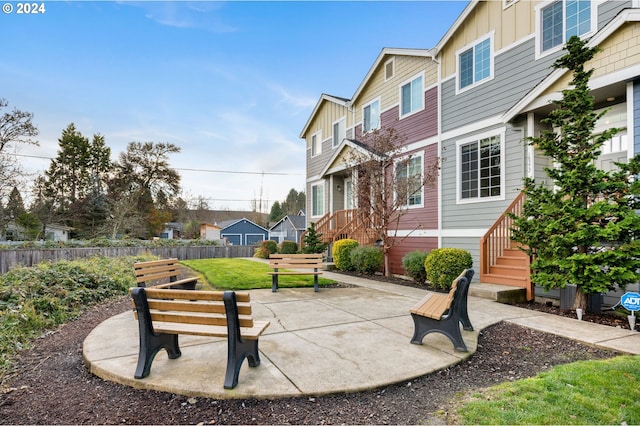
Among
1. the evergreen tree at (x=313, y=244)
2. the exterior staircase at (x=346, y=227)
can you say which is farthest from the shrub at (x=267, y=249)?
the evergreen tree at (x=313, y=244)

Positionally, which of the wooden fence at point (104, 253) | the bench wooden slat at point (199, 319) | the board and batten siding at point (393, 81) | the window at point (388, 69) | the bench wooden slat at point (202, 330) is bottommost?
the wooden fence at point (104, 253)

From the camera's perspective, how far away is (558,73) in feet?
23.8

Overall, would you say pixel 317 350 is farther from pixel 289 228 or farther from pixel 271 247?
pixel 289 228

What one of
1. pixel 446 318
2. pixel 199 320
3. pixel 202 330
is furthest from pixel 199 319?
pixel 446 318

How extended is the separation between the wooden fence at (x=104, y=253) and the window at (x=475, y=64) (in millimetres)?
14708

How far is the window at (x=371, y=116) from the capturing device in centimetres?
1434

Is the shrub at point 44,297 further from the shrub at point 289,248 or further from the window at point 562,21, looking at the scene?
the window at point 562,21

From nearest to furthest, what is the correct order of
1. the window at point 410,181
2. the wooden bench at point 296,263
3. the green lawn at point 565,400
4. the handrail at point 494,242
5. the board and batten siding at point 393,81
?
the green lawn at point 565,400
the wooden bench at point 296,263
the handrail at point 494,242
the window at point 410,181
the board and batten siding at point 393,81

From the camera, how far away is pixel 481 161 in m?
9.84

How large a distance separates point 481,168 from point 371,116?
621 cm

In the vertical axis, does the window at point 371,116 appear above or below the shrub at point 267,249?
above

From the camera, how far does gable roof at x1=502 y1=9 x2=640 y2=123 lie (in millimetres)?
6152

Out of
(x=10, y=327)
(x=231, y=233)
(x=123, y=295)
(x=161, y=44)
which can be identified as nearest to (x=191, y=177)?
(x=231, y=233)

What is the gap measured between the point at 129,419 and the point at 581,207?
702 cm
